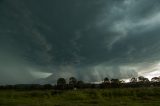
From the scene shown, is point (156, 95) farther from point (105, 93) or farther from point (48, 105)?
point (48, 105)

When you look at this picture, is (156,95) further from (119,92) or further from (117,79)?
(117,79)

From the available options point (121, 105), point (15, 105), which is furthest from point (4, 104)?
point (121, 105)

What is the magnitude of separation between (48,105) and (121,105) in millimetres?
12045

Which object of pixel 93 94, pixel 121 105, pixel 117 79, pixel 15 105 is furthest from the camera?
pixel 117 79

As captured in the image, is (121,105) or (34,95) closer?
(121,105)

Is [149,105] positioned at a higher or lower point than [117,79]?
lower

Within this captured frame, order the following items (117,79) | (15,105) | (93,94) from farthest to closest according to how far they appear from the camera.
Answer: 1. (117,79)
2. (93,94)
3. (15,105)

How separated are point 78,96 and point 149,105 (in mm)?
23850

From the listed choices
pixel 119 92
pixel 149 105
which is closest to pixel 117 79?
pixel 119 92

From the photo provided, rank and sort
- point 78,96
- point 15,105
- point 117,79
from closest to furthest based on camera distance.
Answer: point 15,105 < point 78,96 < point 117,79

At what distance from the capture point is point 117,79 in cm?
16975

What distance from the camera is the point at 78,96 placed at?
65.3m

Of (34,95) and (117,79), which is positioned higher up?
(117,79)

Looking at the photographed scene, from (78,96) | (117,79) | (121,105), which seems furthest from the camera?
(117,79)
